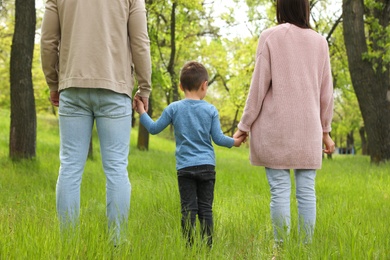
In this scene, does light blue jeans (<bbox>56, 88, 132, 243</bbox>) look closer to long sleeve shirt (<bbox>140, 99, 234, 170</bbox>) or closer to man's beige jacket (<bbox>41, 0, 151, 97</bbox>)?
man's beige jacket (<bbox>41, 0, 151, 97</bbox>)

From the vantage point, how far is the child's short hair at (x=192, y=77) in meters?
3.55

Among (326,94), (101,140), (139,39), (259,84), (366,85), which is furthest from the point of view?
(366,85)

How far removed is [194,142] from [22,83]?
5.93 metres

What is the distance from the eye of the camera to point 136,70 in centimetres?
341

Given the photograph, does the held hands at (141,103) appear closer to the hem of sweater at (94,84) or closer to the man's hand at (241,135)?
the hem of sweater at (94,84)

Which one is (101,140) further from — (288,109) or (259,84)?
(288,109)

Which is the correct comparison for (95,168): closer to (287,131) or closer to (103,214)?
(103,214)

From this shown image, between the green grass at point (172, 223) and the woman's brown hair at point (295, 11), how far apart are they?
1565 millimetres

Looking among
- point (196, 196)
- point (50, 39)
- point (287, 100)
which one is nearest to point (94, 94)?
point (50, 39)

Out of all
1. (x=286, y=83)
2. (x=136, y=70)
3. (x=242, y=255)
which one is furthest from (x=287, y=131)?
(x=136, y=70)

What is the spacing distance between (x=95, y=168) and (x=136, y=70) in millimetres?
5773

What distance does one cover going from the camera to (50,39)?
3.34m

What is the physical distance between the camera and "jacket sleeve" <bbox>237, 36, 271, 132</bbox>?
3463 mm

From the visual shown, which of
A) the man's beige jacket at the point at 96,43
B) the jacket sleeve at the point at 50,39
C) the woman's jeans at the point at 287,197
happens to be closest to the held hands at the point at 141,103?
the man's beige jacket at the point at 96,43
